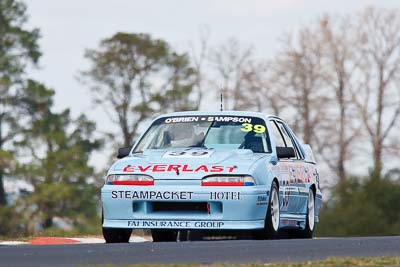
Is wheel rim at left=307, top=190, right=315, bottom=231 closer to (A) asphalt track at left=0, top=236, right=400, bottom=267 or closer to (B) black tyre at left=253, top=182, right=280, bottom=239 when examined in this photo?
(B) black tyre at left=253, top=182, right=280, bottom=239

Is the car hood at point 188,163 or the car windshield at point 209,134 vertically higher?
the car windshield at point 209,134

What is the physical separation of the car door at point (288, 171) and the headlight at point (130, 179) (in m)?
1.67

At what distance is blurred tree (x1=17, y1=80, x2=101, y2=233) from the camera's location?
5906 centimetres

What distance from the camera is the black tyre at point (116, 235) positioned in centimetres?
1484

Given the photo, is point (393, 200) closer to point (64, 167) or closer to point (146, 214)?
point (64, 167)

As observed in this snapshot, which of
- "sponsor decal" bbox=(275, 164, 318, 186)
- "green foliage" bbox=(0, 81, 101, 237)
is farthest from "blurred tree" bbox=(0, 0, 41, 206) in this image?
"sponsor decal" bbox=(275, 164, 318, 186)

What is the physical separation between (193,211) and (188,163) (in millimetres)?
511

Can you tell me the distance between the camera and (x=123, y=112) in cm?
6250

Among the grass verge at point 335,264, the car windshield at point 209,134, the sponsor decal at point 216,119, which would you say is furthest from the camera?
the sponsor decal at point 216,119

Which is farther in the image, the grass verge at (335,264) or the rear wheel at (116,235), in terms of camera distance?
the rear wheel at (116,235)

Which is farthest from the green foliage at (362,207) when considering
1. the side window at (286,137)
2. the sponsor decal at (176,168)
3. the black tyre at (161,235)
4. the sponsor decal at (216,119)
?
the sponsor decal at (176,168)

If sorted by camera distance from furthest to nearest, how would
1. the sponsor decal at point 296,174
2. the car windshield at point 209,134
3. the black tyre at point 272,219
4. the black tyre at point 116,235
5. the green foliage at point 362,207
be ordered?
the green foliage at point 362,207
the sponsor decal at point 296,174
the car windshield at point 209,134
the black tyre at point 116,235
the black tyre at point 272,219

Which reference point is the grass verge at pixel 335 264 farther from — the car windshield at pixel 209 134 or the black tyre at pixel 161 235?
the black tyre at pixel 161 235

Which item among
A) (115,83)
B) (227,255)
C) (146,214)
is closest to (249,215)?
(146,214)
